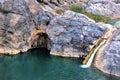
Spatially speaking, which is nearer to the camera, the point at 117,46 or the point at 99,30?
the point at 117,46

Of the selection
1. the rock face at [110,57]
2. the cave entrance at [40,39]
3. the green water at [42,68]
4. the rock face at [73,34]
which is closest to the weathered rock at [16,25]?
the cave entrance at [40,39]

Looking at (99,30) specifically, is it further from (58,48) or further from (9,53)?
(9,53)

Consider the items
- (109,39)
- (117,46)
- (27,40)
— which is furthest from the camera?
(27,40)

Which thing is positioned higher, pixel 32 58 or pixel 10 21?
pixel 10 21

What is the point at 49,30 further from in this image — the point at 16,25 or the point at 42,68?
the point at 42,68

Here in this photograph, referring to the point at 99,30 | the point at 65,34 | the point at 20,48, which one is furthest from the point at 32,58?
the point at 99,30

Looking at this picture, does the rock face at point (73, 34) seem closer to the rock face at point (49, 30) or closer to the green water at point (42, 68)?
the rock face at point (49, 30)

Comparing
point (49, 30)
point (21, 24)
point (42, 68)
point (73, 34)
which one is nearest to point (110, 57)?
point (73, 34)
